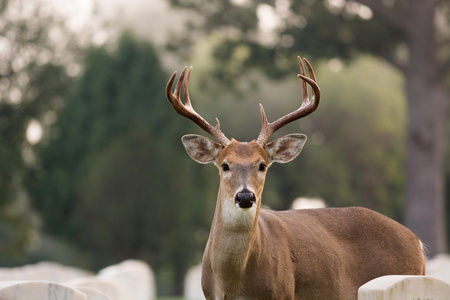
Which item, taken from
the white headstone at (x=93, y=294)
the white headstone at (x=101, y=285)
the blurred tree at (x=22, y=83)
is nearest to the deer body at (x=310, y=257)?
the white headstone at (x=101, y=285)

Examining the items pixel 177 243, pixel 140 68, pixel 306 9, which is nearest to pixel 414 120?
pixel 306 9

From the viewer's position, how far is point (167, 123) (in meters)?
34.0

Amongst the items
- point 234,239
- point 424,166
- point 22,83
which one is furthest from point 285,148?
point 22,83

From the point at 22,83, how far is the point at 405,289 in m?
29.1

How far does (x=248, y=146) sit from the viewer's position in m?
6.88

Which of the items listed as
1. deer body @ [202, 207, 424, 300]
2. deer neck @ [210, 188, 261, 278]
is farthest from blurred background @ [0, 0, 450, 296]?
deer neck @ [210, 188, 261, 278]

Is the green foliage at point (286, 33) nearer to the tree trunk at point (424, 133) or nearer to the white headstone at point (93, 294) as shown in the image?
the tree trunk at point (424, 133)

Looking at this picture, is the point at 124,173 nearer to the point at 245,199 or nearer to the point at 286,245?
the point at 286,245

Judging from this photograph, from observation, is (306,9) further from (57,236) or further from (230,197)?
(230,197)

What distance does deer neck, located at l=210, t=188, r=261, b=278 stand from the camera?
21.3 ft

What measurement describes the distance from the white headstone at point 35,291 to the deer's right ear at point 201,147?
2823mm

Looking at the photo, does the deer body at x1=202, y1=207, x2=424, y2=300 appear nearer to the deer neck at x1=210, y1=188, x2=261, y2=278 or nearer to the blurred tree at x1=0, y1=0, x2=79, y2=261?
the deer neck at x1=210, y1=188, x2=261, y2=278

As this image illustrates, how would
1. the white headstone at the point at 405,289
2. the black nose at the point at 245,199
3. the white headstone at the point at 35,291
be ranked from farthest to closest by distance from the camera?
1. the black nose at the point at 245,199
2. the white headstone at the point at 405,289
3. the white headstone at the point at 35,291

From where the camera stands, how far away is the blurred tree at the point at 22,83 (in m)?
30.9
